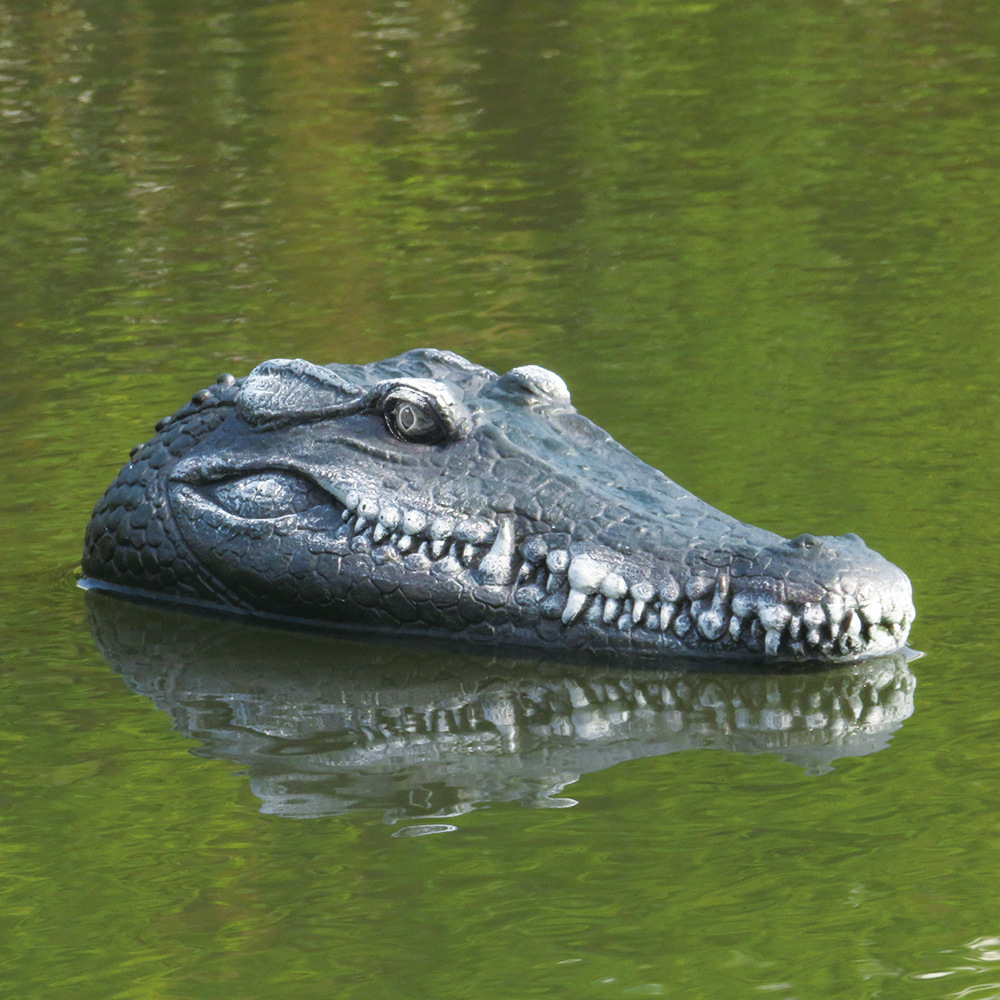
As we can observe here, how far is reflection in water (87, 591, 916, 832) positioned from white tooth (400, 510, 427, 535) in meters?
0.40

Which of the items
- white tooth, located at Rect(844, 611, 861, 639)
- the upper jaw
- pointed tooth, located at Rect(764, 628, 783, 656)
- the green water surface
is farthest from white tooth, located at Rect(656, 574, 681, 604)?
the green water surface

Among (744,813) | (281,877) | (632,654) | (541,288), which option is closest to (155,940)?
(281,877)

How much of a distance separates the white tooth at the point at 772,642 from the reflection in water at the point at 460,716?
0.25 feet

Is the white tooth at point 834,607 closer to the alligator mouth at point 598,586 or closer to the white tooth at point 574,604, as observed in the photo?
the alligator mouth at point 598,586

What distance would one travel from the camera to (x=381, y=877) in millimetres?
4332

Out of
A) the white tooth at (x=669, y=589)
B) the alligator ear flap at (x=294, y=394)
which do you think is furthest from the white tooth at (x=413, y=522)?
the white tooth at (x=669, y=589)

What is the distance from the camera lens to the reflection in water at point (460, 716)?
4945 millimetres

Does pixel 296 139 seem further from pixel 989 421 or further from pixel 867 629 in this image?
pixel 867 629

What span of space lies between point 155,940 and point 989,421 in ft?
15.3

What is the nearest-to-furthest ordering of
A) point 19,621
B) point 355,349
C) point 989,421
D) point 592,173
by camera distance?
point 19,621 → point 989,421 → point 355,349 → point 592,173

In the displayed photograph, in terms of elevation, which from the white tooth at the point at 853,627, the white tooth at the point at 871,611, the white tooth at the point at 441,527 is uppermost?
the white tooth at the point at 441,527

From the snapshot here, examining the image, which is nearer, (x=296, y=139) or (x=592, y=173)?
(x=592, y=173)

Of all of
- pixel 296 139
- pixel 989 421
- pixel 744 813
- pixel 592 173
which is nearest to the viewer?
pixel 744 813

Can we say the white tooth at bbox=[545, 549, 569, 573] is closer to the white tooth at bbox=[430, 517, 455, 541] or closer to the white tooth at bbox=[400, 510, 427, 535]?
the white tooth at bbox=[430, 517, 455, 541]
